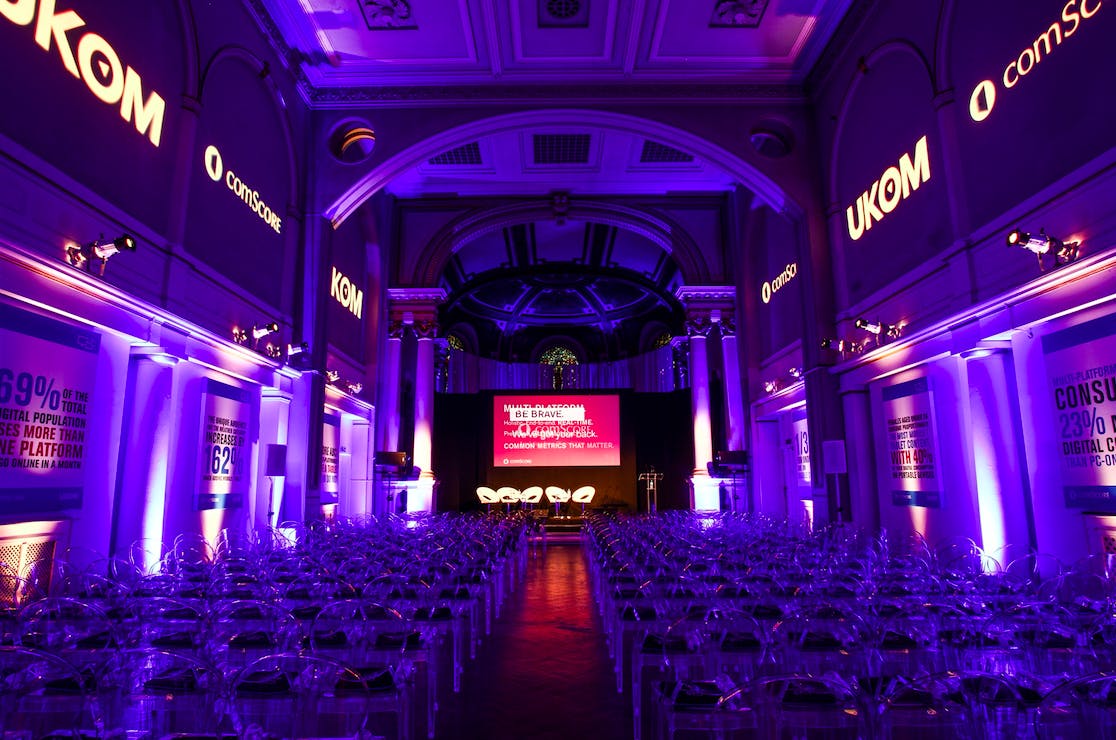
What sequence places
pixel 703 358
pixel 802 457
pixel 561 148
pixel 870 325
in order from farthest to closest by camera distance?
pixel 703 358, pixel 561 148, pixel 802 457, pixel 870 325

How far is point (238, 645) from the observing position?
3555mm

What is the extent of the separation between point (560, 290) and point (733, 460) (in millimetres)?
12345

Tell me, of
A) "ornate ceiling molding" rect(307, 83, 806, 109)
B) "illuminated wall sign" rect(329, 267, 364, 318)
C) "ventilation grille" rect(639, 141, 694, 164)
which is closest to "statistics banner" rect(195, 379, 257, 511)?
"illuminated wall sign" rect(329, 267, 364, 318)

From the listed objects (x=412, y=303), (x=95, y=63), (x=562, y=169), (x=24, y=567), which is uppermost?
(x=562, y=169)

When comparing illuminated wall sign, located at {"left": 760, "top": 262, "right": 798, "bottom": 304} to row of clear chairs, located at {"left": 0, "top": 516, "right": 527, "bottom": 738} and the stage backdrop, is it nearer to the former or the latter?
the stage backdrop

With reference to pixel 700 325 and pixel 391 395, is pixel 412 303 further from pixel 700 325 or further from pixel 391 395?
pixel 700 325

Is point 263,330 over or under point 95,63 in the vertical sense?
under

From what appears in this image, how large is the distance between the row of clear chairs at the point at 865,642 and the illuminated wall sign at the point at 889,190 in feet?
15.1

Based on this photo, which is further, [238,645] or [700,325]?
[700,325]

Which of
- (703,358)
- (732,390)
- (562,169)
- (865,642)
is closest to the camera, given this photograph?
(865,642)

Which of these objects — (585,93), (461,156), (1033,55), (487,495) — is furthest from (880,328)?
(487,495)

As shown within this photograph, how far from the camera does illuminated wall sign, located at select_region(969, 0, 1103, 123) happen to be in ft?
18.4

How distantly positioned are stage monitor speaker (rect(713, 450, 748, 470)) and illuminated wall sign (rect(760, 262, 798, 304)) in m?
3.53

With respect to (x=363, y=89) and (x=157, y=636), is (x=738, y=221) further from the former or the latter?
(x=157, y=636)
